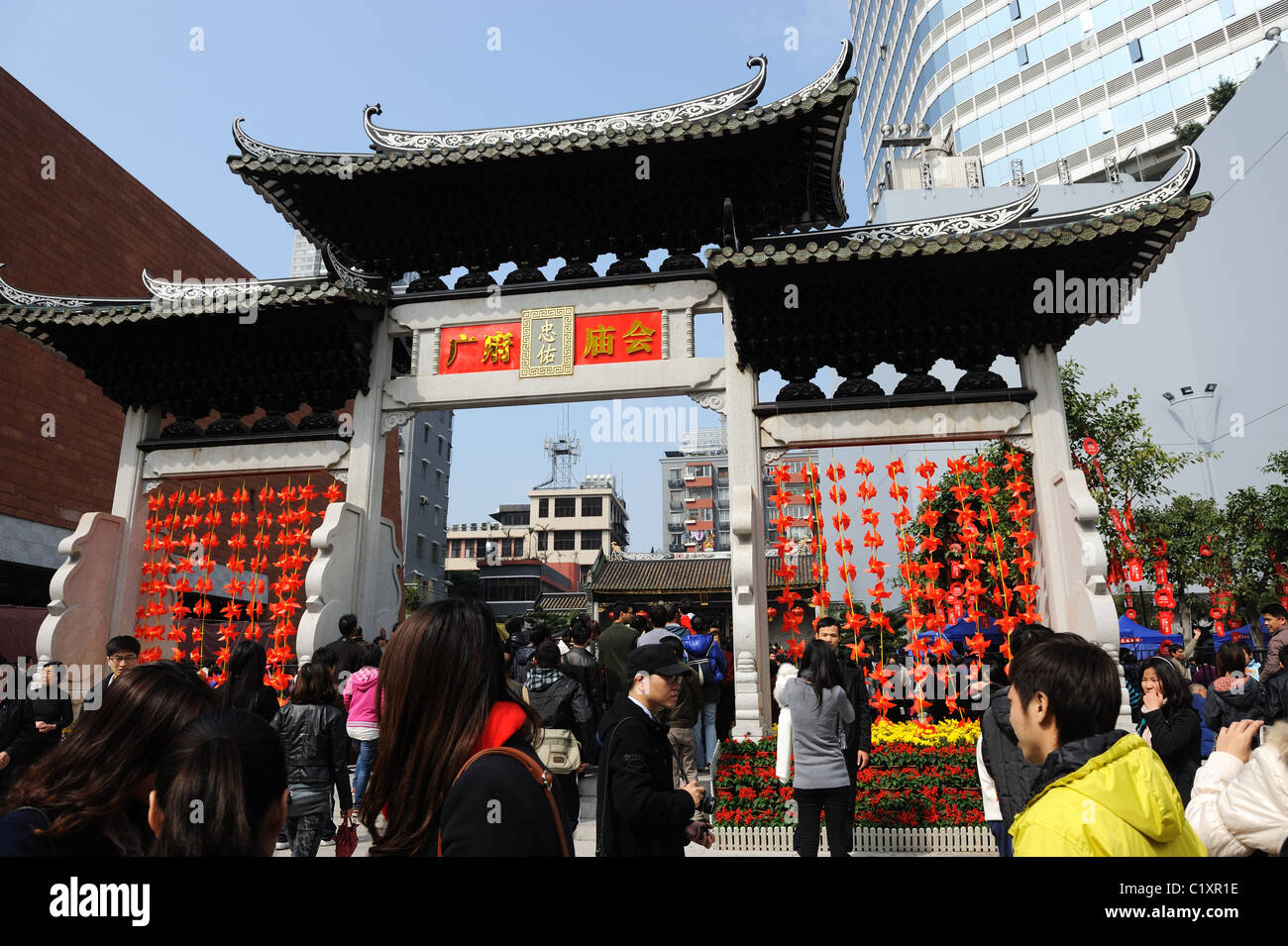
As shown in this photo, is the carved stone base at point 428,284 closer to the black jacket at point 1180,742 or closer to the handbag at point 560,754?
the handbag at point 560,754

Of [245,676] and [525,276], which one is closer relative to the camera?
[245,676]

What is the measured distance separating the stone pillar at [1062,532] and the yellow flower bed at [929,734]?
125 cm

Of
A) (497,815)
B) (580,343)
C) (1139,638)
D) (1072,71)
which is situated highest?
(1072,71)

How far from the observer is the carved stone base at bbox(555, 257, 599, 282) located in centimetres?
936

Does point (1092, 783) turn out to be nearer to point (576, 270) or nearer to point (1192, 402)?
Answer: point (576, 270)

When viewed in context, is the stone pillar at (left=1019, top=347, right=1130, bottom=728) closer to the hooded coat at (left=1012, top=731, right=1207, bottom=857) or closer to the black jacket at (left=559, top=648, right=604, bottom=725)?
the black jacket at (left=559, top=648, right=604, bottom=725)

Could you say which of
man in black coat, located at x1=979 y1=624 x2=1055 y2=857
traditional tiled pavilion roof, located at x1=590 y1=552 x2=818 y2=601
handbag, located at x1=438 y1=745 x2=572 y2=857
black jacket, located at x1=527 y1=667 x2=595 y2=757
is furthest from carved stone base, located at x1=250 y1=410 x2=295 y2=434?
traditional tiled pavilion roof, located at x1=590 y1=552 x2=818 y2=601

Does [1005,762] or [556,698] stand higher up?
[556,698]

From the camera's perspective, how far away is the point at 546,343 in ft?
30.0

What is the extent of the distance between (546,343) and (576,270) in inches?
38.3

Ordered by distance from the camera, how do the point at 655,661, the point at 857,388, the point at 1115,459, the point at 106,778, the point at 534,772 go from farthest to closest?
the point at 1115,459 → the point at 857,388 → the point at 655,661 → the point at 106,778 → the point at 534,772

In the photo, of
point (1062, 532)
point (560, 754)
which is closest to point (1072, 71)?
point (1062, 532)

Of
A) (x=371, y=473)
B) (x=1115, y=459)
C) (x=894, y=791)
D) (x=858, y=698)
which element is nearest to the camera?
(x=858, y=698)
